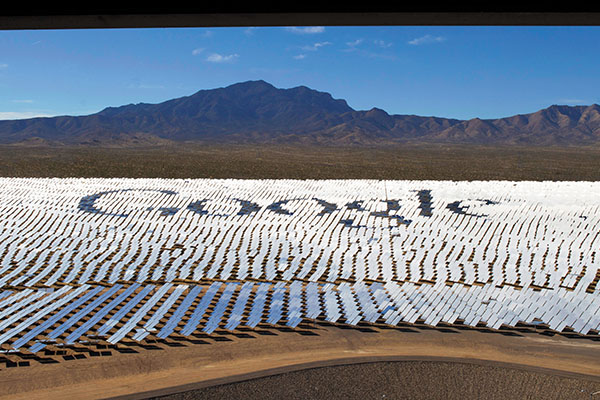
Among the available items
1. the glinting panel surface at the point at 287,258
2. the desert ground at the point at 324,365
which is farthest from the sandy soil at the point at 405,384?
the glinting panel surface at the point at 287,258

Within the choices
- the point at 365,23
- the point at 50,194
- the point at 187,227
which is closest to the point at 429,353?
the point at 365,23

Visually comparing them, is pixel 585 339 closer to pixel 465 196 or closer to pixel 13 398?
pixel 13 398

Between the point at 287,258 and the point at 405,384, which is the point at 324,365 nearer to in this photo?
the point at 405,384

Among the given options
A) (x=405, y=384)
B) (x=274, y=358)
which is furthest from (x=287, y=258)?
(x=405, y=384)

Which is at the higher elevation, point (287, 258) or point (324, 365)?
point (287, 258)

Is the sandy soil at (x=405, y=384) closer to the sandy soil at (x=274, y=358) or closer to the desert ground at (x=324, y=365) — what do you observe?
the desert ground at (x=324, y=365)

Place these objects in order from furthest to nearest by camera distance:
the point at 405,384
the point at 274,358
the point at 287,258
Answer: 1. the point at 287,258
2. the point at 274,358
3. the point at 405,384

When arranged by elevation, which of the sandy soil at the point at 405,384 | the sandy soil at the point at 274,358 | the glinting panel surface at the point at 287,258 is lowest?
the sandy soil at the point at 405,384
